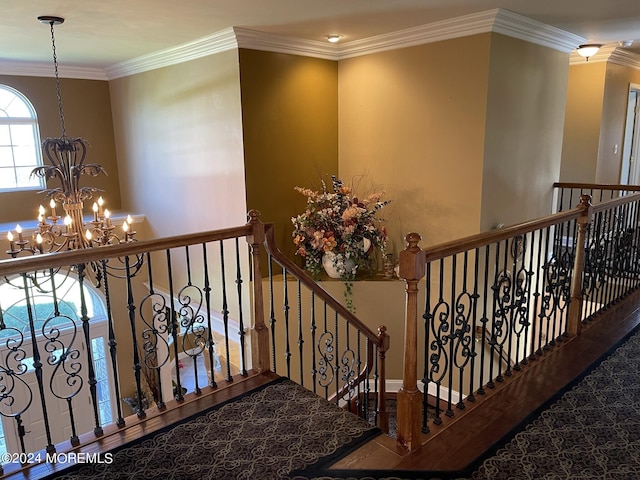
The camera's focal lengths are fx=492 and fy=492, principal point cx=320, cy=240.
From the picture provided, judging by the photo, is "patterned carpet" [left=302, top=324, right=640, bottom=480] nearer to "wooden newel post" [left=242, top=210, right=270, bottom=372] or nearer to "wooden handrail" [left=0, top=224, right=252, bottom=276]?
"wooden newel post" [left=242, top=210, right=270, bottom=372]

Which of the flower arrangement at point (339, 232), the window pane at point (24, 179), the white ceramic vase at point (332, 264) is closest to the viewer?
the flower arrangement at point (339, 232)

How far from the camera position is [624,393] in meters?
2.76

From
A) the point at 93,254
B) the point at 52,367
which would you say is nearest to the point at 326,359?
the point at 93,254

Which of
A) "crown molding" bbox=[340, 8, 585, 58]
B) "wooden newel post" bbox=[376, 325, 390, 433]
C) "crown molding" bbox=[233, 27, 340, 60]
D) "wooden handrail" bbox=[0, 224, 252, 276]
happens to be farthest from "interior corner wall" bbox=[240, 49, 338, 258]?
"wooden handrail" bbox=[0, 224, 252, 276]

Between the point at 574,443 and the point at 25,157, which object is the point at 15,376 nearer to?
the point at 574,443

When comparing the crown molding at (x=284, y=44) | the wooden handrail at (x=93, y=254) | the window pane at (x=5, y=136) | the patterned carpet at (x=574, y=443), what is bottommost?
the patterned carpet at (x=574, y=443)

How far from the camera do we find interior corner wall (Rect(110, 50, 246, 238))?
5.26m

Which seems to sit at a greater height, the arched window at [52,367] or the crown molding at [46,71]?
the crown molding at [46,71]

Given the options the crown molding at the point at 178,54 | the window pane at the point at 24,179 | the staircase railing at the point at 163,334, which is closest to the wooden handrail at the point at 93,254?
the staircase railing at the point at 163,334

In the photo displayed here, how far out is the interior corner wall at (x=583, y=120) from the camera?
674 centimetres

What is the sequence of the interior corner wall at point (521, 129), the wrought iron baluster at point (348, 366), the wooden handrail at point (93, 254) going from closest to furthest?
1. the wooden handrail at point (93, 254)
2. the wrought iron baluster at point (348, 366)
3. the interior corner wall at point (521, 129)

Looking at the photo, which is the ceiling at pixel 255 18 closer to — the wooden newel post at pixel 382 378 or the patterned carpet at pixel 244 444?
the wooden newel post at pixel 382 378

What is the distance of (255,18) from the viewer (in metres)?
4.35

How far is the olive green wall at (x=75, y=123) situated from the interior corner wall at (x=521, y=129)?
5.04 m
